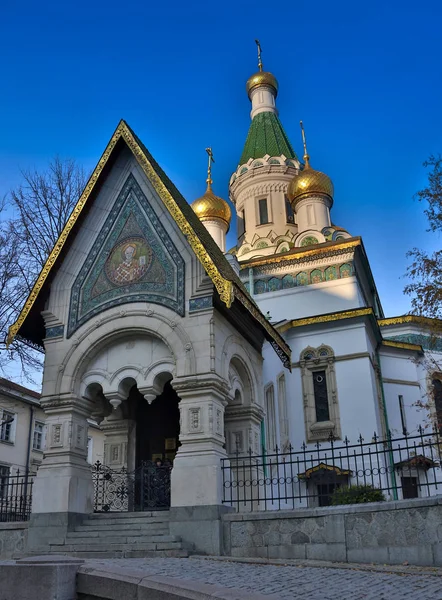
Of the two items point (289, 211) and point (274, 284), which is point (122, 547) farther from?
point (289, 211)

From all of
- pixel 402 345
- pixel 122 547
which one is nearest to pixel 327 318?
pixel 402 345

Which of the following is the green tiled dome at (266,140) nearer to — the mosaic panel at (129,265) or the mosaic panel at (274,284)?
the mosaic panel at (274,284)

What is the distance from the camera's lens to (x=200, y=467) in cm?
1037

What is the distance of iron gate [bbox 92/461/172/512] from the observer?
1180 centimetres

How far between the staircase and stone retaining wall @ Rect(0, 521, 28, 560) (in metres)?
0.89

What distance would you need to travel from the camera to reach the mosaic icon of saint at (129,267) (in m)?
12.5

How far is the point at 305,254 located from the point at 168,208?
10785 mm

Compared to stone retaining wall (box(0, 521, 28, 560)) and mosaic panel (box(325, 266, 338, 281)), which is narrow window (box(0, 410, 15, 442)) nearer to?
mosaic panel (box(325, 266, 338, 281))

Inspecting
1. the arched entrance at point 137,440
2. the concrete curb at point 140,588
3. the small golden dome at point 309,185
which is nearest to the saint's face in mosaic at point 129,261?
the arched entrance at point 137,440

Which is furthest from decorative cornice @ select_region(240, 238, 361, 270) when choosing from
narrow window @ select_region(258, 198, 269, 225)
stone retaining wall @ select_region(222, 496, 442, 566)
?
stone retaining wall @ select_region(222, 496, 442, 566)

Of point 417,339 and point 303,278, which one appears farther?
point 417,339

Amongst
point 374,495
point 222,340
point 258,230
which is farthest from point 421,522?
point 258,230

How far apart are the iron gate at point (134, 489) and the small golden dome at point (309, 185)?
15.8 meters

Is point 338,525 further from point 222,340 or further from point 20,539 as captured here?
point 20,539
